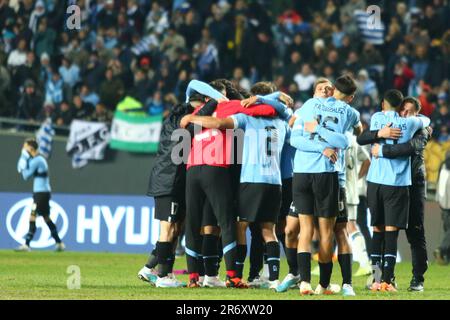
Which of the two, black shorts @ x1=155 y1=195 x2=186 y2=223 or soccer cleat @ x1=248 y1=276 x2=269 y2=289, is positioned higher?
black shorts @ x1=155 y1=195 x2=186 y2=223

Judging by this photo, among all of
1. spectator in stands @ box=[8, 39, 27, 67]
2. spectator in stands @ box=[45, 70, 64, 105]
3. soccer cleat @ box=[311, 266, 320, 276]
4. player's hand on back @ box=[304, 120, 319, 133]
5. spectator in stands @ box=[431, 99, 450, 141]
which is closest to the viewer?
player's hand on back @ box=[304, 120, 319, 133]

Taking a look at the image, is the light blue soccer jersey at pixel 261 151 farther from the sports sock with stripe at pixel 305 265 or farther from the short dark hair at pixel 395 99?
the short dark hair at pixel 395 99

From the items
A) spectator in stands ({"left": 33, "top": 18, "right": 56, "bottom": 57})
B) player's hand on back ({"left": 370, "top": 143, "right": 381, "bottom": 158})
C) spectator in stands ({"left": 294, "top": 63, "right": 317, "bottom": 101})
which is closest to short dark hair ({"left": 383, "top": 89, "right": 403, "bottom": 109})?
player's hand on back ({"left": 370, "top": 143, "right": 381, "bottom": 158})

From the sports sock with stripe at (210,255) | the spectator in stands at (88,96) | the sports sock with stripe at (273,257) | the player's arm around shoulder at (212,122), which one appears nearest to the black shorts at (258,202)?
the sports sock with stripe at (273,257)

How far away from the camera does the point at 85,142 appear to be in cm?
2481

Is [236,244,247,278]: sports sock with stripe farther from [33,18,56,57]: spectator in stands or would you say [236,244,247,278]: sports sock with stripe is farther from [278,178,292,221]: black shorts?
[33,18,56,57]: spectator in stands

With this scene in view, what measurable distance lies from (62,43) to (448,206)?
953 centimetres

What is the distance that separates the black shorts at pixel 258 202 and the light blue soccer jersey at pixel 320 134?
0.83 meters

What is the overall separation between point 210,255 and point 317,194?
1.86 meters

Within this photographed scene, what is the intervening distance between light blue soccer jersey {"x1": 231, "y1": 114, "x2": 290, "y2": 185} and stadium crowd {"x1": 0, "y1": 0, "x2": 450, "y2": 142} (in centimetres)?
1068

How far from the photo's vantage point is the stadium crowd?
2589 centimetres

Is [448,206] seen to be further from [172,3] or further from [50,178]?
[172,3]

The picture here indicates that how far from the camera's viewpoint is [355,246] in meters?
18.3
